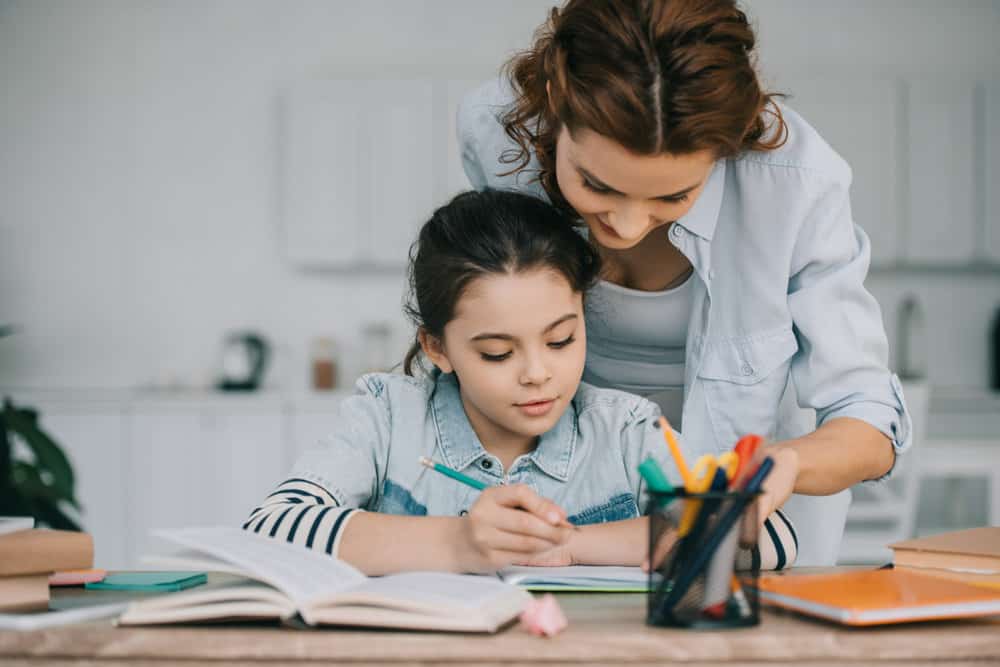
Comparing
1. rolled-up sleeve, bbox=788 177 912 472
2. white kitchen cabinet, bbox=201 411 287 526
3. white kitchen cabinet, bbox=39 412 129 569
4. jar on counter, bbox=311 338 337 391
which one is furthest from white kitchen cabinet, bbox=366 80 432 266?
rolled-up sleeve, bbox=788 177 912 472

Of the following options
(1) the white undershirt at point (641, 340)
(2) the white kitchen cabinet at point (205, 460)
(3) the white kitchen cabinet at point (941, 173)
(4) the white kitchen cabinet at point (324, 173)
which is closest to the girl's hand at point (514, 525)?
(1) the white undershirt at point (641, 340)

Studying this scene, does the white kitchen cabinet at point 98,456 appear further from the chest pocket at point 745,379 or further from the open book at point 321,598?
the open book at point 321,598

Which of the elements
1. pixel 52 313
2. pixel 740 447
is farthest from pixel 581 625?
pixel 52 313

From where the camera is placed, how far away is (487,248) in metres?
1.37

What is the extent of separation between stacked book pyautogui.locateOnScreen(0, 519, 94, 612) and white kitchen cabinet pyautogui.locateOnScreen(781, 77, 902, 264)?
150 inches

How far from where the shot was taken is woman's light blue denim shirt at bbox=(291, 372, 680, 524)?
1.41 meters

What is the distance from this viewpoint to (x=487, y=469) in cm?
143

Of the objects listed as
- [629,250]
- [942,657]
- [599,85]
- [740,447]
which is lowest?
[942,657]

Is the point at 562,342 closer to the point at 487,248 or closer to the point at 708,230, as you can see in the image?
the point at 487,248

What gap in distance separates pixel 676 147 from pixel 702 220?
1.08 feet

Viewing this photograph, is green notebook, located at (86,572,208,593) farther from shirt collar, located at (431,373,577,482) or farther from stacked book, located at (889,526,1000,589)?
stacked book, located at (889,526,1000,589)

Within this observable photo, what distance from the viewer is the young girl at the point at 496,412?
1285mm

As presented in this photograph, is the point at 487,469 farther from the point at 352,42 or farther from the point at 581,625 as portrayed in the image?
the point at 352,42

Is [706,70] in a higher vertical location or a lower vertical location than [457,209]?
higher
